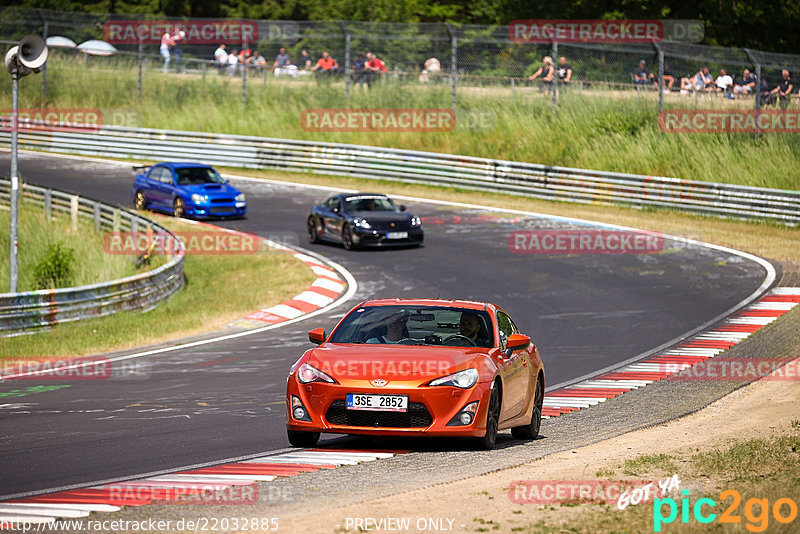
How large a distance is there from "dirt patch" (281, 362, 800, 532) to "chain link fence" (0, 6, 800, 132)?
19968 millimetres

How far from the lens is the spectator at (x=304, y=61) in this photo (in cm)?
3972

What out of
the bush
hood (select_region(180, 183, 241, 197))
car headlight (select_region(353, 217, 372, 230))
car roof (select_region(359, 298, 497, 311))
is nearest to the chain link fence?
hood (select_region(180, 183, 241, 197))

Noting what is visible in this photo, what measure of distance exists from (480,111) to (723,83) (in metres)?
8.79

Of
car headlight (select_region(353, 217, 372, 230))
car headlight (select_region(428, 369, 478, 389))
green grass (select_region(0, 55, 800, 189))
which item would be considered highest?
car headlight (select_region(428, 369, 478, 389))

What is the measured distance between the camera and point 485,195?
34594 mm

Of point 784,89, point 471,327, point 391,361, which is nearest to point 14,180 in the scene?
point 471,327

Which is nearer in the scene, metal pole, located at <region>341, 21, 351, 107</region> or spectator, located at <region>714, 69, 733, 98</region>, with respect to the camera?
spectator, located at <region>714, 69, 733, 98</region>

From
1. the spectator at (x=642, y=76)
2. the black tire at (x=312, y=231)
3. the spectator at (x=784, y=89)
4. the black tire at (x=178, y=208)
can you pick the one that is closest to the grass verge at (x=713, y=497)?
the black tire at (x=312, y=231)

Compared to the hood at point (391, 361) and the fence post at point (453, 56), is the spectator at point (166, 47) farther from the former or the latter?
the hood at point (391, 361)

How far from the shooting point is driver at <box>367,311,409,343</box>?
34.7ft

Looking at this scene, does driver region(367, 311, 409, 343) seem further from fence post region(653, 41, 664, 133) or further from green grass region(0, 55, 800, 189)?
fence post region(653, 41, 664, 133)

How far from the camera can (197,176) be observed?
31.6m

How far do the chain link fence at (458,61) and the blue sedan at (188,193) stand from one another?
24.9 feet

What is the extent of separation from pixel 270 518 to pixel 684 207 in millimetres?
25158
